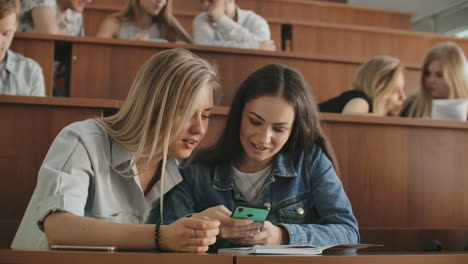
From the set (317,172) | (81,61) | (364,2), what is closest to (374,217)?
(317,172)

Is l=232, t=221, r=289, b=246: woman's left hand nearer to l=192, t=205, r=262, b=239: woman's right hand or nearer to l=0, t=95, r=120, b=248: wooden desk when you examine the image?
l=192, t=205, r=262, b=239: woman's right hand

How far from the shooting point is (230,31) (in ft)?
7.63

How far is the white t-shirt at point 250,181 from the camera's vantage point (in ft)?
3.78

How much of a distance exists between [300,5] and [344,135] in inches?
86.5

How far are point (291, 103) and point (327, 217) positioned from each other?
23 cm

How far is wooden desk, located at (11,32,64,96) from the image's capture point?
1751 millimetres

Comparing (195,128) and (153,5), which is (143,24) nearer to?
(153,5)

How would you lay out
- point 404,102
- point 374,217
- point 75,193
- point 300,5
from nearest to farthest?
1. point 75,193
2. point 374,217
3. point 404,102
4. point 300,5

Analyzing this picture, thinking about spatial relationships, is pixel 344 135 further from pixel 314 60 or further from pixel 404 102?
pixel 404 102

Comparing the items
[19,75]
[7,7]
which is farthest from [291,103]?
[19,75]

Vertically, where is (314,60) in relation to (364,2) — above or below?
below

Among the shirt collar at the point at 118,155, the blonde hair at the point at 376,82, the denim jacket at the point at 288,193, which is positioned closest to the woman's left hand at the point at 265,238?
the denim jacket at the point at 288,193

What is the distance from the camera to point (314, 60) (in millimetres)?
1972

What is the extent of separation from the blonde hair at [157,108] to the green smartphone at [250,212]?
0.58ft
